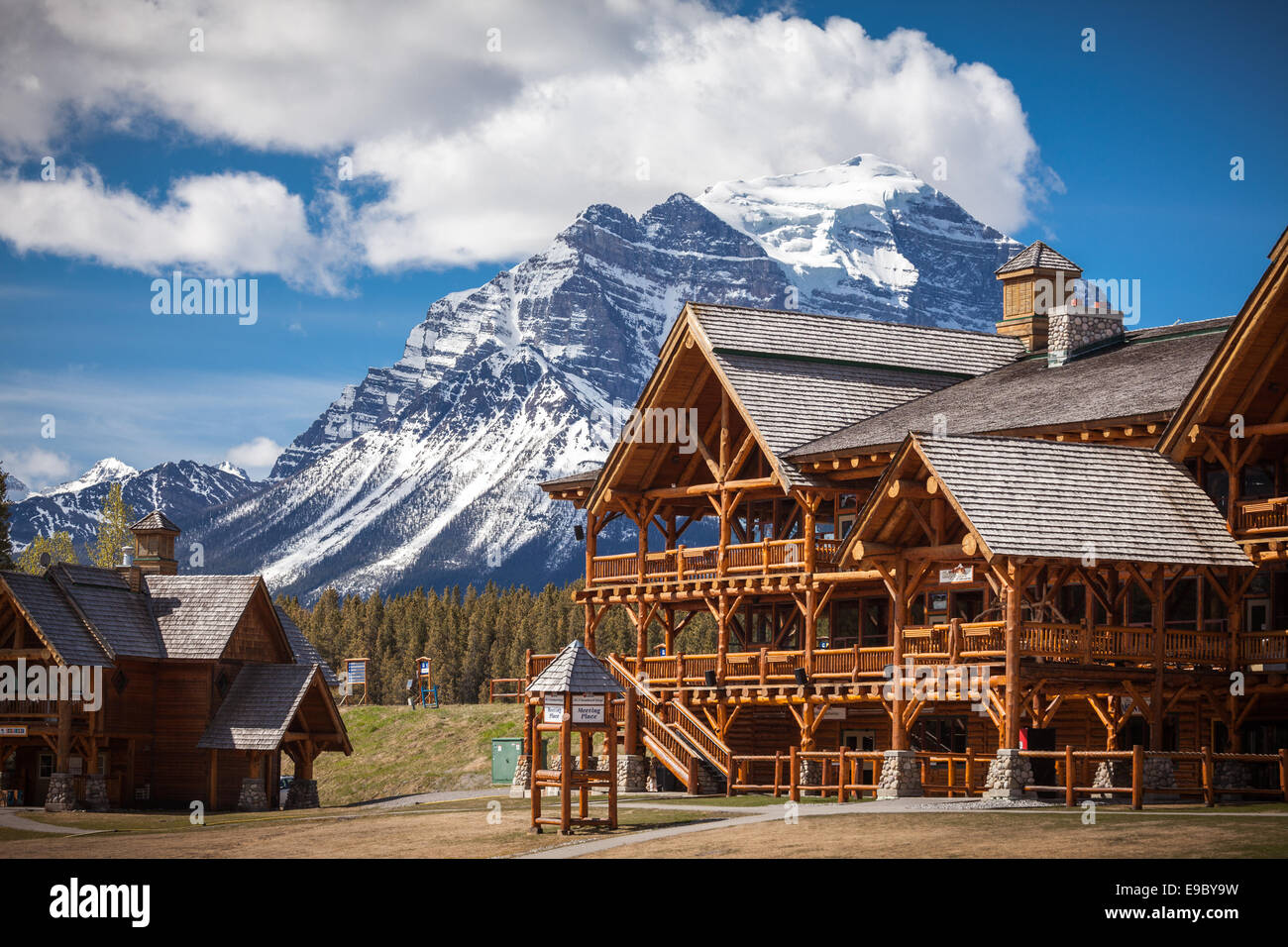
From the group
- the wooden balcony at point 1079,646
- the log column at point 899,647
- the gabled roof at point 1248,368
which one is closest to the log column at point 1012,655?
the wooden balcony at point 1079,646

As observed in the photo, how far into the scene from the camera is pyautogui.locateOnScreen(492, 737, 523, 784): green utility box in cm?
6300

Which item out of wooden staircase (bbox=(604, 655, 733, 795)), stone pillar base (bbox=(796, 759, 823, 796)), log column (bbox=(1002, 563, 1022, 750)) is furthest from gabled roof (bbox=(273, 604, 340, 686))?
log column (bbox=(1002, 563, 1022, 750))

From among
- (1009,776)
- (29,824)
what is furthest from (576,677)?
(29,824)

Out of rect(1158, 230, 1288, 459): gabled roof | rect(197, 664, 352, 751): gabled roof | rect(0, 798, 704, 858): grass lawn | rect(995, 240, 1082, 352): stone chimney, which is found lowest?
rect(0, 798, 704, 858): grass lawn

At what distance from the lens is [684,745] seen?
159 feet

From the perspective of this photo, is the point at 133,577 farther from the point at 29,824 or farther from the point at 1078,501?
the point at 1078,501

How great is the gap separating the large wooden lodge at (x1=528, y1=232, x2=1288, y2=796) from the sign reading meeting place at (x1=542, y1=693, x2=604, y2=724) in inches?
297

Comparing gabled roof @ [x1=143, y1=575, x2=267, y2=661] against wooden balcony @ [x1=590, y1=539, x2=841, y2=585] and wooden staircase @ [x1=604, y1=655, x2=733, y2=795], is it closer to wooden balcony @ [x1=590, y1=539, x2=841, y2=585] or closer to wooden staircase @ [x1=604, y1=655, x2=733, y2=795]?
wooden balcony @ [x1=590, y1=539, x2=841, y2=585]

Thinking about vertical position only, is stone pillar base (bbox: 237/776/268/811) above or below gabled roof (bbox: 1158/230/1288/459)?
below

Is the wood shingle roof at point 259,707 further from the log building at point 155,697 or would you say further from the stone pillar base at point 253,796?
the stone pillar base at point 253,796

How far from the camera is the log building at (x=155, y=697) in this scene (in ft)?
174
